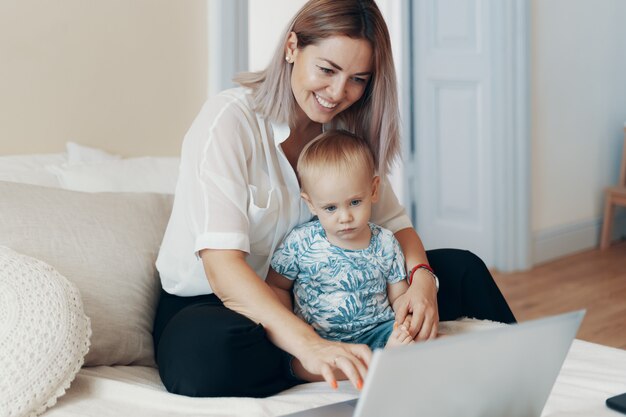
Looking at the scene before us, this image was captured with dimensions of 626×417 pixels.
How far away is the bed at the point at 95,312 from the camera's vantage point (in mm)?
1414

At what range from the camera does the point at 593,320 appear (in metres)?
3.19

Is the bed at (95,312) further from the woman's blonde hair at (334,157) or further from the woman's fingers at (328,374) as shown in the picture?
the woman's blonde hair at (334,157)

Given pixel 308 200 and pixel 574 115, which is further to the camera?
pixel 574 115

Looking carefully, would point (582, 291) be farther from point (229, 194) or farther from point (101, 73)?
point (229, 194)

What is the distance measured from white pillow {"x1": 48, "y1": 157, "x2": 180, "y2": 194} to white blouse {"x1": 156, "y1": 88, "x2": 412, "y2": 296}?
0.33 meters

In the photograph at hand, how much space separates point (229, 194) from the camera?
5.58 feet

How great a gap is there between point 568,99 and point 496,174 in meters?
0.58

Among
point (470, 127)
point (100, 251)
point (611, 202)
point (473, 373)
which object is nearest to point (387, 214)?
point (100, 251)

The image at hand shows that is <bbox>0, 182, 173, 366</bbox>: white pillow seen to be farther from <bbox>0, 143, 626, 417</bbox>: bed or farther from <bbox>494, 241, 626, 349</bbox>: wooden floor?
<bbox>494, 241, 626, 349</bbox>: wooden floor

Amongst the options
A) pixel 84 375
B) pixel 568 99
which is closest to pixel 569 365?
pixel 84 375

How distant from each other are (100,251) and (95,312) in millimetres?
137

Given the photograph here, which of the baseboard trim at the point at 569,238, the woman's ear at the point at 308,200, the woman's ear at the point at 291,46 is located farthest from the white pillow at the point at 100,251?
the baseboard trim at the point at 569,238

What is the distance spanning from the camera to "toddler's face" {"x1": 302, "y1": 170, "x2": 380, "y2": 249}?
171 centimetres

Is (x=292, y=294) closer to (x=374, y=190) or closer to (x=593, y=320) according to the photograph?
(x=374, y=190)
